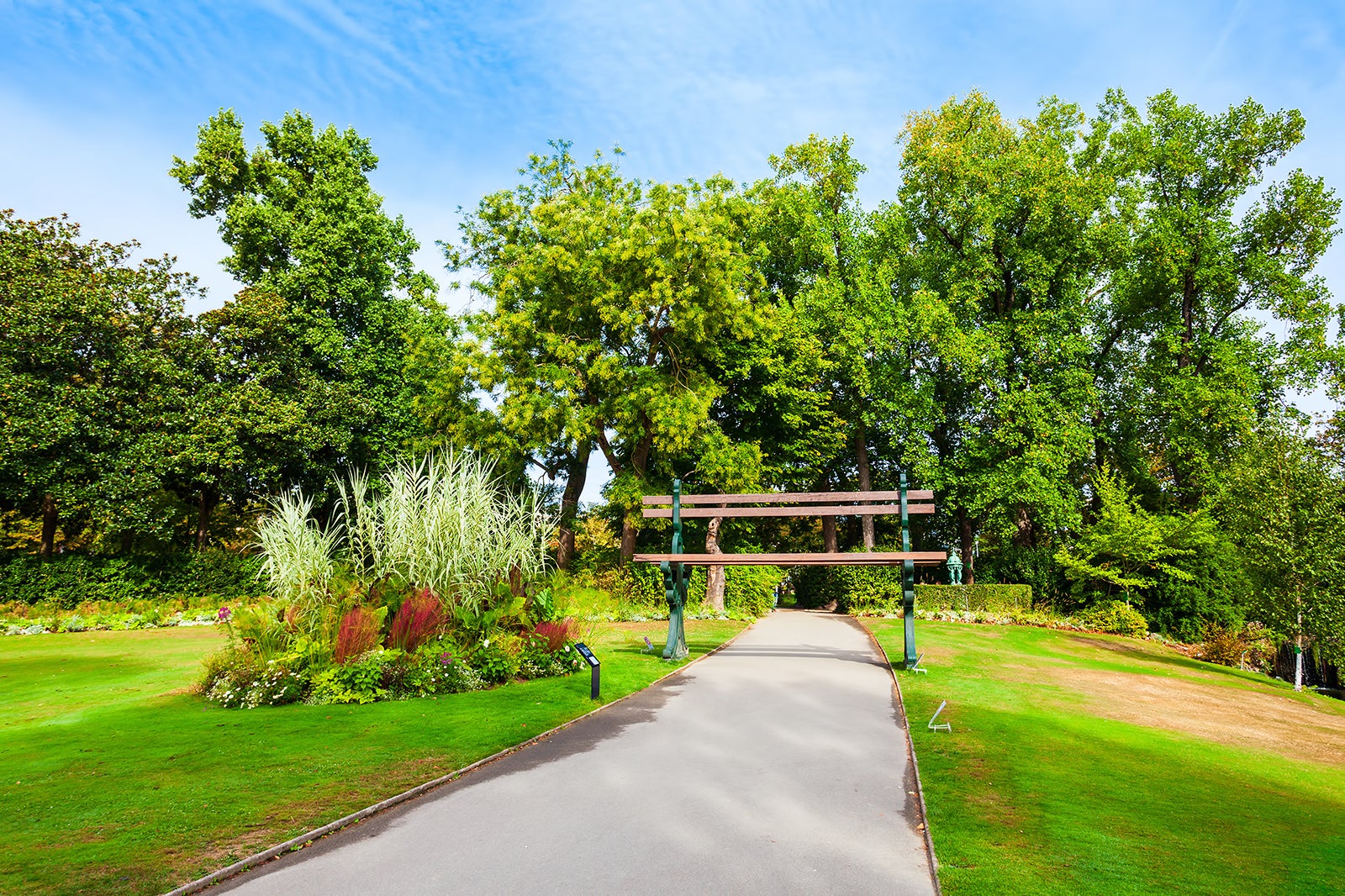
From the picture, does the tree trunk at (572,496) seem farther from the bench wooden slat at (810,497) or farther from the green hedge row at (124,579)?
the bench wooden slat at (810,497)

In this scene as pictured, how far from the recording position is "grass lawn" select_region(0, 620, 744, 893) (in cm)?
391

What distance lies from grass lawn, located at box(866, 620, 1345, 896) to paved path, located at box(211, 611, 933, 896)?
410mm

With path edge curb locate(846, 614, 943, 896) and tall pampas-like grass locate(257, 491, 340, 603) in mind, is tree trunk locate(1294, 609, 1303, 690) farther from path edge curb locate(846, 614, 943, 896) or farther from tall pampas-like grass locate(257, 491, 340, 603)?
tall pampas-like grass locate(257, 491, 340, 603)

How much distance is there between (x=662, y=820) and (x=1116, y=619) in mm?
20736

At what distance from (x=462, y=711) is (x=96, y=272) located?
23.1m

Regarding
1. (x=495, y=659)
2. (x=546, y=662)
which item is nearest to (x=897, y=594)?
(x=546, y=662)

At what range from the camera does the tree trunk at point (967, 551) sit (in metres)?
27.0

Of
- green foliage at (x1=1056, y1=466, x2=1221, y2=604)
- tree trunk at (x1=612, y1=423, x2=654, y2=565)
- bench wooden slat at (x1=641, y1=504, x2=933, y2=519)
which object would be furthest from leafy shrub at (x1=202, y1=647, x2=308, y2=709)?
green foliage at (x1=1056, y1=466, x2=1221, y2=604)

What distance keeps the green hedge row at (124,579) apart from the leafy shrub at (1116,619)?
76.5ft

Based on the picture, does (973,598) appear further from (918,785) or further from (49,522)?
(49,522)

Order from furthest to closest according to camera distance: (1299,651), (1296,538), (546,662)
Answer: (1296,538) → (1299,651) → (546,662)

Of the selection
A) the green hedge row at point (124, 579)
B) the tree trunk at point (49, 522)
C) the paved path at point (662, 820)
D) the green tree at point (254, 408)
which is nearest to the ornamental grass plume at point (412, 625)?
the paved path at point (662, 820)

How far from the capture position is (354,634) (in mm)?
8047

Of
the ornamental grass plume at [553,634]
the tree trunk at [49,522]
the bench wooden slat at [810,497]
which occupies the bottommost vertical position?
the ornamental grass plume at [553,634]
